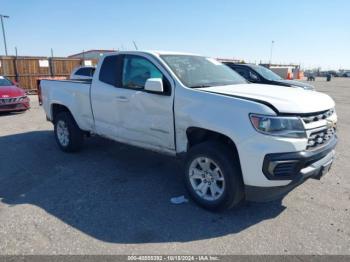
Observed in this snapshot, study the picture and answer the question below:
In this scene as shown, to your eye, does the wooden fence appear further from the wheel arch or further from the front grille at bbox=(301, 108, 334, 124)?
the front grille at bbox=(301, 108, 334, 124)

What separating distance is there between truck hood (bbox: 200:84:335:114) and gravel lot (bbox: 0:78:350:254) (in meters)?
1.27

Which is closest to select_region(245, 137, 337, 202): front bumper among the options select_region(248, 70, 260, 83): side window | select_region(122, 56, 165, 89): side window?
select_region(122, 56, 165, 89): side window

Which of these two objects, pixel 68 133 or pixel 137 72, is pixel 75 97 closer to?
pixel 68 133

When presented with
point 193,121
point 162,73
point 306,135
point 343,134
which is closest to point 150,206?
point 193,121

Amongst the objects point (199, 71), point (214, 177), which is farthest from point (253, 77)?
point (214, 177)

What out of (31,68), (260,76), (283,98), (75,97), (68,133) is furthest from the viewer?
(31,68)

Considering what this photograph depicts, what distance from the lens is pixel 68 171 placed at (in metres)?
5.13

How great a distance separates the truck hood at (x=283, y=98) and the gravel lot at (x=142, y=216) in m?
1.27

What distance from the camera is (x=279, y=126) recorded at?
3.14m

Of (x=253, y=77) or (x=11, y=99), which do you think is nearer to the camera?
(x=253, y=77)

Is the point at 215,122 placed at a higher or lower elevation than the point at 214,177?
higher

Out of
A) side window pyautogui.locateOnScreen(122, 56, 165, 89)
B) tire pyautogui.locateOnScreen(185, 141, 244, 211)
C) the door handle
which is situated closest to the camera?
tire pyautogui.locateOnScreen(185, 141, 244, 211)

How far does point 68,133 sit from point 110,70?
1.74 m

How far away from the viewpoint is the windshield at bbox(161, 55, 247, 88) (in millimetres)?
4137
